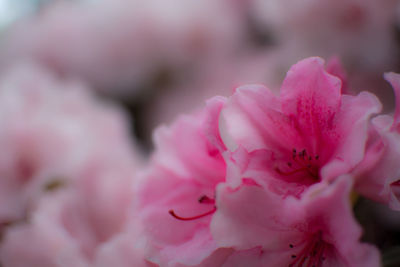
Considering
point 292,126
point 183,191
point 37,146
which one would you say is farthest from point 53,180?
point 292,126

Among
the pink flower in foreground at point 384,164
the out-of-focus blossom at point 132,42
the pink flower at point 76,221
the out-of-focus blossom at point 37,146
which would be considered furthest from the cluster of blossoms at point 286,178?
the out-of-focus blossom at point 132,42

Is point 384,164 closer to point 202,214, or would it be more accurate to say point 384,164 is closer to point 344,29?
point 202,214

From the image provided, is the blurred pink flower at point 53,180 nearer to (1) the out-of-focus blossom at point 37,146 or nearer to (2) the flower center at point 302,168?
(1) the out-of-focus blossom at point 37,146

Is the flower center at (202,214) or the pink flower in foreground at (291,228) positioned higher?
the flower center at (202,214)

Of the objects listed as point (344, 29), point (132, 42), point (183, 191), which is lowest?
point (183, 191)

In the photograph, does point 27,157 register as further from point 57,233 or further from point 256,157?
point 256,157

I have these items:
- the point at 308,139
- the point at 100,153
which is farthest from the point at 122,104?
the point at 308,139

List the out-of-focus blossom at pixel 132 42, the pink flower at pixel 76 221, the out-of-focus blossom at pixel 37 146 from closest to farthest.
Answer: the pink flower at pixel 76 221, the out-of-focus blossom at pixel 37 146, the out-of-focus blossom at pixel 132 42
